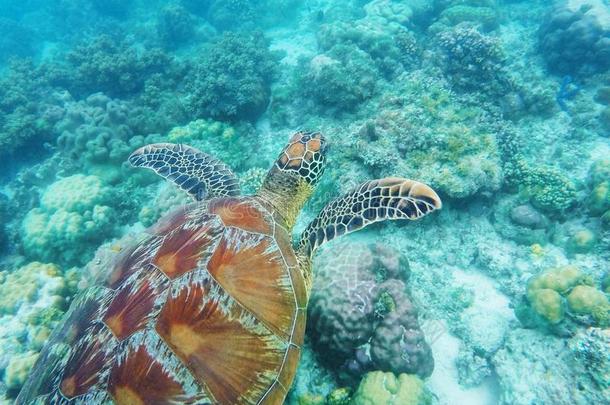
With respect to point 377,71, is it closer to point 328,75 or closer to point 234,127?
point 328,75

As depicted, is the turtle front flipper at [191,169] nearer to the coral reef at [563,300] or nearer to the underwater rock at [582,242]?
the coral reef at [563,300]

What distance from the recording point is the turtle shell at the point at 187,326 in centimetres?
206

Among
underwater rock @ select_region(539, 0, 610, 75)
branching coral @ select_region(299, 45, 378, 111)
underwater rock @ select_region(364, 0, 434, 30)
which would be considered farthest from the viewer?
underwater rock @ select_region(364, 0, 434, 30)

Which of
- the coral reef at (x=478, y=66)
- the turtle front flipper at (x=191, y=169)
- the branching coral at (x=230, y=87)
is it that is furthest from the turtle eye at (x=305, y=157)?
the coral reef at (x=478, y=66)

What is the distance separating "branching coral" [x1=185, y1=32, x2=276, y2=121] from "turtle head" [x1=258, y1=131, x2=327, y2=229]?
144 inches

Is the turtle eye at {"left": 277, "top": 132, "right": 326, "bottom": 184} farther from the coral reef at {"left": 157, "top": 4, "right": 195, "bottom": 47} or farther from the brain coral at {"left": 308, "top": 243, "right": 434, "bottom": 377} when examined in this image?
the coral reef at {"left": 157, "top": 4, "right": 195, "bottom": 47}

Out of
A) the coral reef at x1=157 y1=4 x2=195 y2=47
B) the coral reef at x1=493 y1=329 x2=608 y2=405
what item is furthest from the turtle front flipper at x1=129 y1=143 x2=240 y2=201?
the coral reef at x1=157 y1=4 x2=195 y2=47

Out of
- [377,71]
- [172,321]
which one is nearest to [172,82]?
[377,71]

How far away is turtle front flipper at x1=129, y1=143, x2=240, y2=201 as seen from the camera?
13.4ft

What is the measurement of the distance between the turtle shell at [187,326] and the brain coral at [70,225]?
9.68ft

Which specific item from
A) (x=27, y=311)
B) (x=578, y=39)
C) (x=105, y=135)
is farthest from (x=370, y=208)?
(x=578, y=39)

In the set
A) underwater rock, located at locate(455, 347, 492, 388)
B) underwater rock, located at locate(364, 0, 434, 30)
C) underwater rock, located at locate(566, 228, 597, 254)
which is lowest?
underwater rock, located at locate(455, 347, 492, 388)

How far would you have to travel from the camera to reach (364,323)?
10.3ft

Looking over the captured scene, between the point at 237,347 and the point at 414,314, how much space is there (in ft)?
6.09
